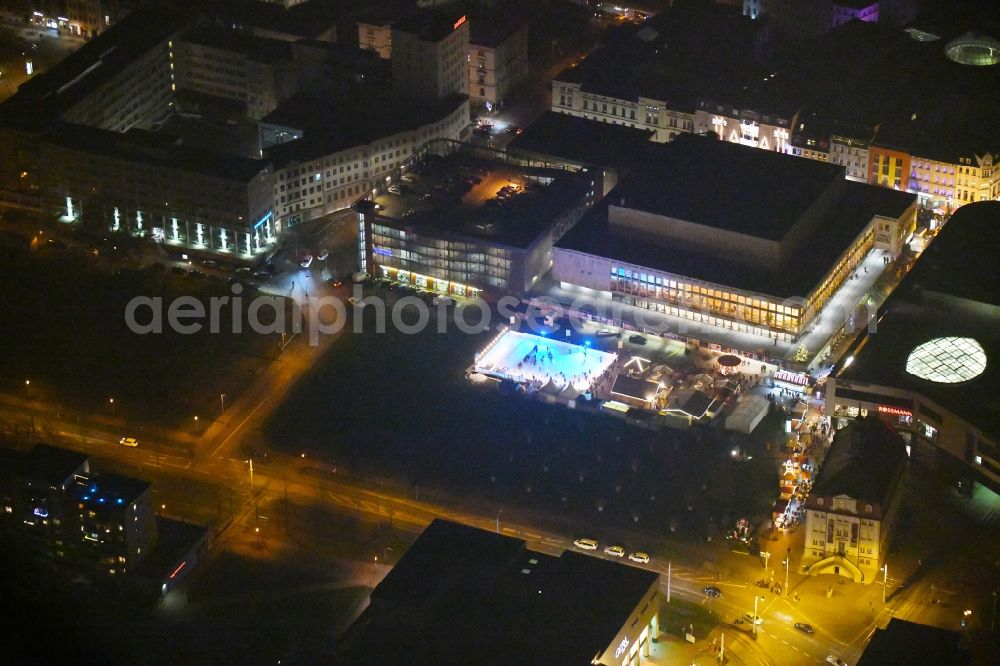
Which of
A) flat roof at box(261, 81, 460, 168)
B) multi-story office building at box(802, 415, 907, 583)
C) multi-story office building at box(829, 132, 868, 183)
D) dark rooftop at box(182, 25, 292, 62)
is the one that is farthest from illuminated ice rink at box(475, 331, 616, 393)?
dark rooftop at box(182, 25, 292, 62)

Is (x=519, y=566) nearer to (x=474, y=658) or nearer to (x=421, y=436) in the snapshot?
(x=474, y=658)

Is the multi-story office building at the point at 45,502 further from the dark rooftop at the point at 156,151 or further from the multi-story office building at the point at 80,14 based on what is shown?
the multi-story office building at the point at 80,14

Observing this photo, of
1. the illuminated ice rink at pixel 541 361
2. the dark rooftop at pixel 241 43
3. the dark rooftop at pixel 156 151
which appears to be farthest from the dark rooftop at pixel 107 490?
the dark rooftop at pixel 241 43

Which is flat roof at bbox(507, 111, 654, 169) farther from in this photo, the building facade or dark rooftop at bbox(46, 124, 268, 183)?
dark rooftop at bbox(46, 124, 268, 183)

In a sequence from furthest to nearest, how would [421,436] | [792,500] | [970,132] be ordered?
[970,132]
[421,436]
[792,500]

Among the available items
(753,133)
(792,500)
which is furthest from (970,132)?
(792,500)

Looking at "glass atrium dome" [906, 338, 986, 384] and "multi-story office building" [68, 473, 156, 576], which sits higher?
"glass atrium dome" [906, 338, 986, 384]
